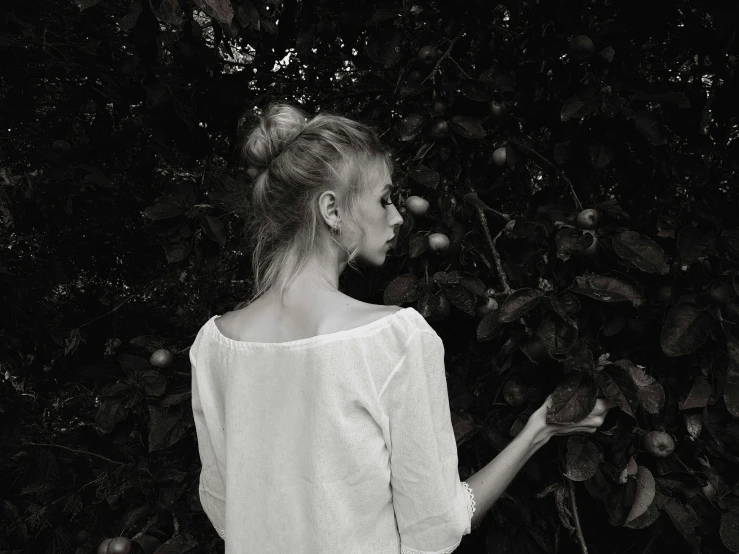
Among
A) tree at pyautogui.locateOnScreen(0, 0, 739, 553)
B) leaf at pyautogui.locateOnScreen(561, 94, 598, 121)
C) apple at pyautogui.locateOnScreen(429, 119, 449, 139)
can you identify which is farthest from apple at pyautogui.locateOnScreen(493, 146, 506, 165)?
leaf at pyautogui.locateOnScreen(561, 94, 598, 121)

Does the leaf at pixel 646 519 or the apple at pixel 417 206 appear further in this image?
the apple at pixel 417 206

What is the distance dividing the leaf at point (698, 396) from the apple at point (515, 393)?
0.92ft

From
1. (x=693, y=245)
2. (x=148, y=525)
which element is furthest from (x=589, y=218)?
(x=148, y=525)

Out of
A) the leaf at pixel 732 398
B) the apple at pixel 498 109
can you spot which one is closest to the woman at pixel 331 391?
the leaf at pixel 732 398

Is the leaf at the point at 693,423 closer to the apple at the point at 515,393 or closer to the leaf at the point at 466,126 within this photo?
the apple at the point at 515,393

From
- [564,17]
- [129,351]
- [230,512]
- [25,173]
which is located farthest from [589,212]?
[25,173]

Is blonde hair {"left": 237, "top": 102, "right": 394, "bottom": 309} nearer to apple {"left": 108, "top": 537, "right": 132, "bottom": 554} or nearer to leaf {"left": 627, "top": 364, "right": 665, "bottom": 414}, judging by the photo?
leaf {"left": 627, "top": 364, "right": 665, "bottom": 414}

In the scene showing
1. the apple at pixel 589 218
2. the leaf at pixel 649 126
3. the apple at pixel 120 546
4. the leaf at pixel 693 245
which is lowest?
the apple at pixel 120 546

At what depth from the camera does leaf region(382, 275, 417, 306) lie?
139 centimetres

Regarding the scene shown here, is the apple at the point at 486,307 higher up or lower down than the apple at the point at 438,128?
lower down

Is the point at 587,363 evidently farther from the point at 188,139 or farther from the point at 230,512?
the point at 188,139

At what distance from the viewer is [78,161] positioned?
2488 mm

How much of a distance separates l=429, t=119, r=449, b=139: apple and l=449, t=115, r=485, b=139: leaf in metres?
0.02

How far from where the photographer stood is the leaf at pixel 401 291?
→ 1.39 metres
